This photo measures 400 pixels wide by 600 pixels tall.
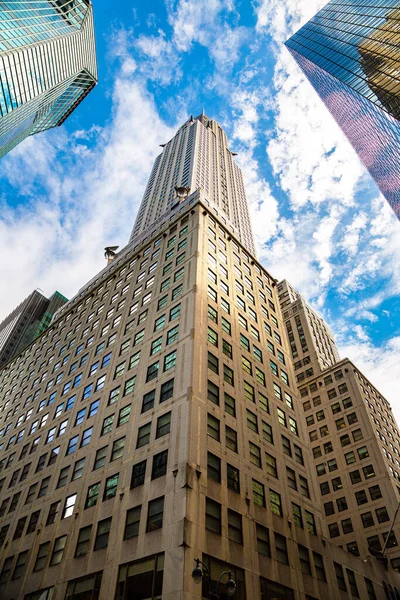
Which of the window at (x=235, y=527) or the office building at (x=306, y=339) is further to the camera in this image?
the office building at (x=306, y=339)

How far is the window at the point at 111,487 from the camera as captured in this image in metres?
30.9

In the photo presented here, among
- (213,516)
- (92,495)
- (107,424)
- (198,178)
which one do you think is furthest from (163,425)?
(198,178)

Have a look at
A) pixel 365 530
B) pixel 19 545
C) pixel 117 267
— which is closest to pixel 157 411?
pixel 19 545

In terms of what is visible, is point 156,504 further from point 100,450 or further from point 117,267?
point 117,267

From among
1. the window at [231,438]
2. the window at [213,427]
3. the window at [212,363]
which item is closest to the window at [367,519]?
the window at [231,438]

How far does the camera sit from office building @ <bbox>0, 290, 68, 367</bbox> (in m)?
163

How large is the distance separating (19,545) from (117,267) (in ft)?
121

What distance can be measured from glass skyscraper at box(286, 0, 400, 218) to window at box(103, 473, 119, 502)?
69397 mm

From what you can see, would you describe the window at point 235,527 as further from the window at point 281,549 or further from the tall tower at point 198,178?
the tall tower at point 198,178

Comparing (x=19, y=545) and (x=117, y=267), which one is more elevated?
(x=117, y=267)

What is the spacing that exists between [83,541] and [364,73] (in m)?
93.6

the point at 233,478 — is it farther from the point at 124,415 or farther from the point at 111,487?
the point at 124,415

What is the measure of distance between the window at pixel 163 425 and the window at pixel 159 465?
164 cm

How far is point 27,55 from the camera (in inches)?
3967
